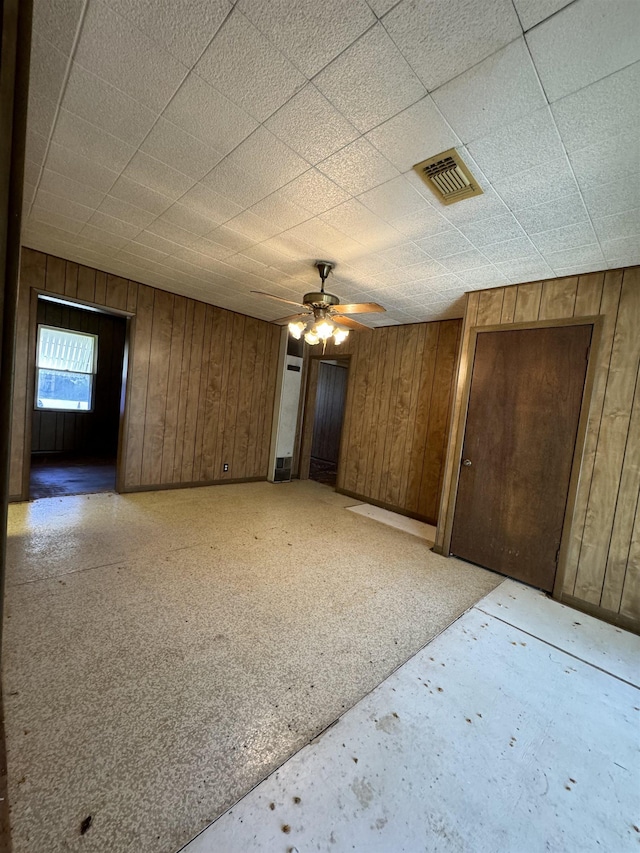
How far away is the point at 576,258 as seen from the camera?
2506mm

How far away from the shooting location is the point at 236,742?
4.47 feet

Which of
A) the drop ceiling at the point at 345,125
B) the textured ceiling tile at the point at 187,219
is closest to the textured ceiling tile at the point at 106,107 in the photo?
the drop ceiling at the point at 345,125

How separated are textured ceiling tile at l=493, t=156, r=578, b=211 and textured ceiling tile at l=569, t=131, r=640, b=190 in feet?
0.15

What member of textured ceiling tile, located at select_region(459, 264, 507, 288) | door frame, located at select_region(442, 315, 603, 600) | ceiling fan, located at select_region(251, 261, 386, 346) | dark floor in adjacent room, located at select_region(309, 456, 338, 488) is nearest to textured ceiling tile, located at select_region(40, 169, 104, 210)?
ceiling fan, located at select_region(251, 261, 386, 346)

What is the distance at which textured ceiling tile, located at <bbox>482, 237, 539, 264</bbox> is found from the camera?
2.38 m

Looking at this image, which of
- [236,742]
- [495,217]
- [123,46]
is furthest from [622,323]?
[236,742]

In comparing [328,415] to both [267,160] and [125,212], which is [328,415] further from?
[267,160]

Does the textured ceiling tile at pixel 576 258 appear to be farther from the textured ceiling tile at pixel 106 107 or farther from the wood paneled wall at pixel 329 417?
the wood paneled wall at pixel 329 417

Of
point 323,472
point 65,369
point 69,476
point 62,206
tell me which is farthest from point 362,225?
point 65,369

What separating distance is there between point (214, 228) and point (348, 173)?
1.22 metres

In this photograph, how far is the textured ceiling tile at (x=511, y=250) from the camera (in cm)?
238

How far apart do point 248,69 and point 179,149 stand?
0.65 m

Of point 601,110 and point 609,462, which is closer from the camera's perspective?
point 601,110

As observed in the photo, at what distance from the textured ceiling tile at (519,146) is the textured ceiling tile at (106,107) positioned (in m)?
1.56
